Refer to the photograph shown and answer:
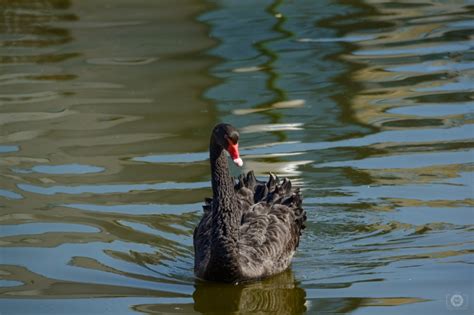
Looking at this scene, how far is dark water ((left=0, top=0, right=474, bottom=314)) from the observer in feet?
22.4

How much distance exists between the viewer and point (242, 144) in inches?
375

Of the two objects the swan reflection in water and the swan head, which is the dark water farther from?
the swan head

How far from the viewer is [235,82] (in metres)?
11.6

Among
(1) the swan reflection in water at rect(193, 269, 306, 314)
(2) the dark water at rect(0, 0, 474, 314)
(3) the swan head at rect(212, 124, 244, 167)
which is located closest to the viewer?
(1) the swan reflection in water at rect(193, 269, 306, 314)

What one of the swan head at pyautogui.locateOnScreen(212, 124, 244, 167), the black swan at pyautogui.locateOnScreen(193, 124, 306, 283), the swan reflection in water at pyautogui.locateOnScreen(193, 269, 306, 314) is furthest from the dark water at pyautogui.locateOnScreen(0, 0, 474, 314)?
the swan head at pyautogui.locateOnScreen(212, 124, 244, 167)

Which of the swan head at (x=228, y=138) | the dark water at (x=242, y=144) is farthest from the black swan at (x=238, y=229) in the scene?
the dark water at (x=242, y=144)

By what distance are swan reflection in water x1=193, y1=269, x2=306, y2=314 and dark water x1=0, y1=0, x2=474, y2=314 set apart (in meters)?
0.02

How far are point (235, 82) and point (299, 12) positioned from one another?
9.91 ft

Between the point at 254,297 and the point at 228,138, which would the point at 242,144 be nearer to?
the point at 228,138

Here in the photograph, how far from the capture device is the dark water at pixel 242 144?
22.4ft

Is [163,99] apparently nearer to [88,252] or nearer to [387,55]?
[387,55]

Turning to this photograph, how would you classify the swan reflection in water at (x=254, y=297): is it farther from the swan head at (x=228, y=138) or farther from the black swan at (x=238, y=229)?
the swan head at (x=228, y=138)

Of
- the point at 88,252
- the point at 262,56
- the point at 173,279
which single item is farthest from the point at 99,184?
the point at 262,56

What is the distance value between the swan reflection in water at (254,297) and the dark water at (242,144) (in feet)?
0.05
